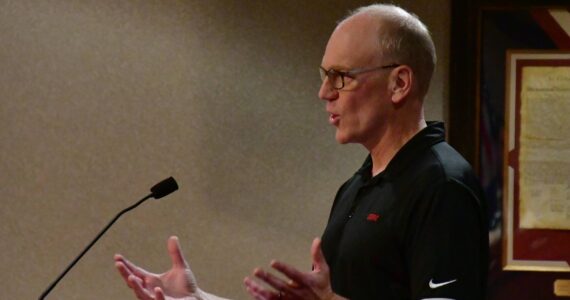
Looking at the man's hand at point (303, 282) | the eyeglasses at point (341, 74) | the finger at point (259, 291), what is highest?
the eyeglasses at point (341, 74)

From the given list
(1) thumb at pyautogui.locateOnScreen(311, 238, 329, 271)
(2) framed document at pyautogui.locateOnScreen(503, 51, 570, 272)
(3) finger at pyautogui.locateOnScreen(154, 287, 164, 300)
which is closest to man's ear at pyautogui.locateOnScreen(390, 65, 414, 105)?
(1) thumb at pyautogui.locateOnScreen(311, 238, 329, 271)

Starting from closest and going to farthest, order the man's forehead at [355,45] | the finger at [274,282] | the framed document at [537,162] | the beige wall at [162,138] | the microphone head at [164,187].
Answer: the finger at [274,282] < the man's forehead at [355,45] < the microphone head at [164,187] < the framed document at [537,162] < the beige wall at [162,138]

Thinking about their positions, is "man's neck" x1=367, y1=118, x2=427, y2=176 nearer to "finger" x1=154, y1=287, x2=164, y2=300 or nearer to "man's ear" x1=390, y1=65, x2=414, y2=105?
"man's ear" x1=390, y1=65, x2=414, y2=105

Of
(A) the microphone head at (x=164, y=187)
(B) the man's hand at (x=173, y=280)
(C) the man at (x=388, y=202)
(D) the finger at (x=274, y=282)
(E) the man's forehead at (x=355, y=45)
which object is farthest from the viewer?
(A) the microphone head at (x=164, y=187)

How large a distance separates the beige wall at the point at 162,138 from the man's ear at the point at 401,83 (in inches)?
53.0

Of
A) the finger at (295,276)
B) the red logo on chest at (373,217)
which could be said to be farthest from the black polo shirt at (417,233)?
the finger at (295,276)

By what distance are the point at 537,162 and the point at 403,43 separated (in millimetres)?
1384

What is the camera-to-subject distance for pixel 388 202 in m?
1.78

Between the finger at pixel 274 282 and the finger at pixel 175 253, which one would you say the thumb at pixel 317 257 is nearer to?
the finger at pixel 274 282

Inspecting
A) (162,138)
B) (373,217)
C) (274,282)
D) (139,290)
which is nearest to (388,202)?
(373,217)

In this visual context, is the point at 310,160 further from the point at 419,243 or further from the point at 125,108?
the point at 419,243

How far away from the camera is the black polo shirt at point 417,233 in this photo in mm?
1621

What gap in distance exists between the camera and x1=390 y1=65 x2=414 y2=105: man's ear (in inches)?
73.2

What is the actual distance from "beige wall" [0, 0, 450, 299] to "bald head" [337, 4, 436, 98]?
51.7 inches
